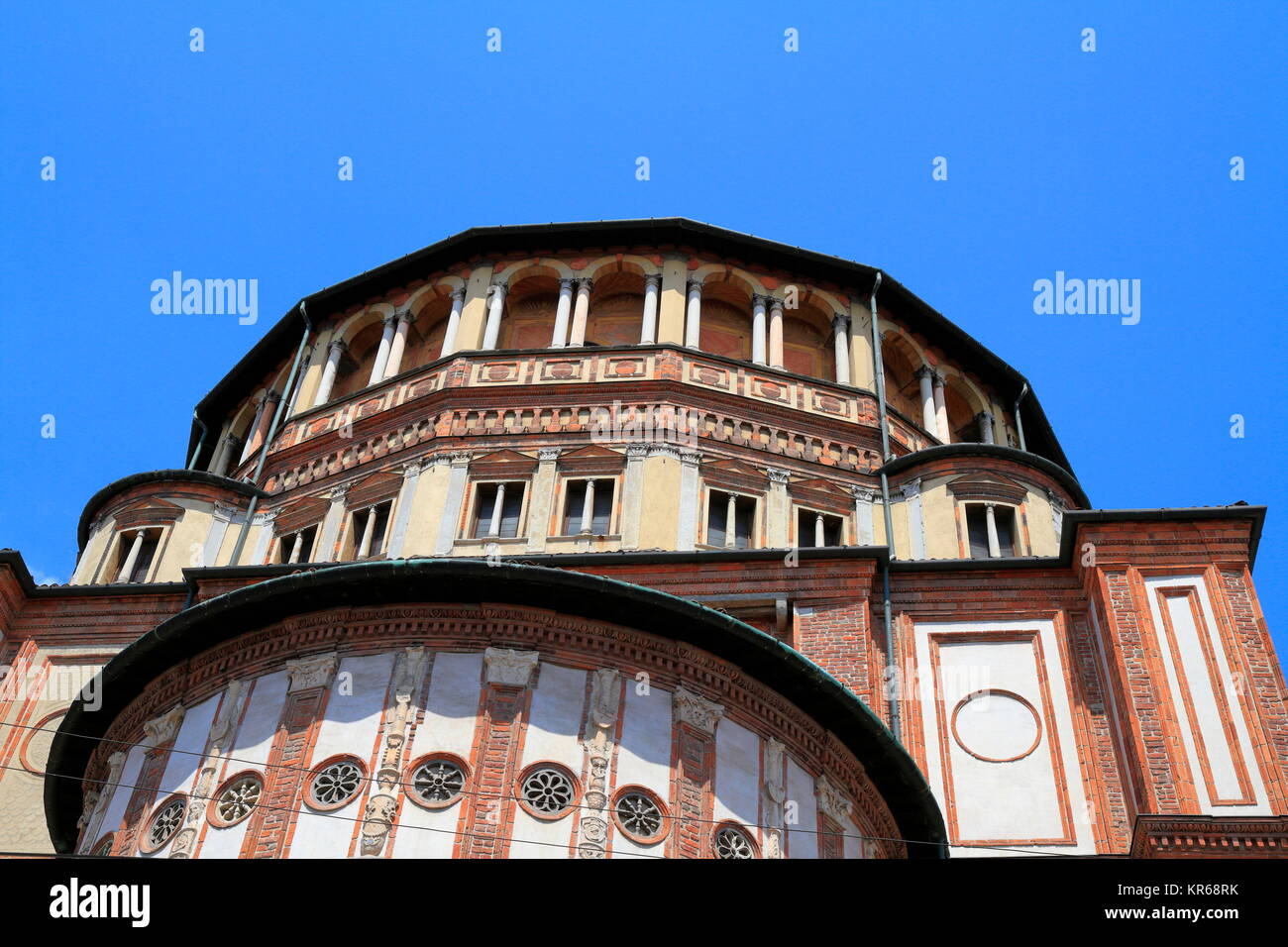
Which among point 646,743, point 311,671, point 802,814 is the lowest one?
point 802,814

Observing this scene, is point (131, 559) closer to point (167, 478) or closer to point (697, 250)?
point (167, 478)

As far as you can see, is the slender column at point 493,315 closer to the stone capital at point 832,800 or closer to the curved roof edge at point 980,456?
the curved roof edge at point 980,456

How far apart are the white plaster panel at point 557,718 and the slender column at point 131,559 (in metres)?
11.2

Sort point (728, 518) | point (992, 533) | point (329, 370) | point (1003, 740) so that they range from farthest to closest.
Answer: point (329, 370) < point (728, 518) < point (992, 533) < point (1003, 740)

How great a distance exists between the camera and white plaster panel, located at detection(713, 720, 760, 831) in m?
17.5

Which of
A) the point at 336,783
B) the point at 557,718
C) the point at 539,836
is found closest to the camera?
the point at 539,836

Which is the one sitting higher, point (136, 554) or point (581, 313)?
point (581, 313)

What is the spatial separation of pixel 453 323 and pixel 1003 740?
46.5 feet

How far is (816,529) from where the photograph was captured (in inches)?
1009

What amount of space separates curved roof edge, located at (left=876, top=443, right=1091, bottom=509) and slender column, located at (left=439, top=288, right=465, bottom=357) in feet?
28.0

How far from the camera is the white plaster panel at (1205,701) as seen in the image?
1820 cm

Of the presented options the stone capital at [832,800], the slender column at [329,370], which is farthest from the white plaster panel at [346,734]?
the slender column at [329,370]

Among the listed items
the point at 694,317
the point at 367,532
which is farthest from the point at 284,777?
the point at 694,317
